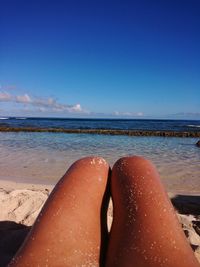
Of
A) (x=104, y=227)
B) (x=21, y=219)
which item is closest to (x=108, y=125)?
(x=21, y=219)

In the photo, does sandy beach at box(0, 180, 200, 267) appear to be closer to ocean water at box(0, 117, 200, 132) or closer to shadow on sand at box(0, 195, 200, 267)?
shadow on sand at box(0, 195, 200, 267)

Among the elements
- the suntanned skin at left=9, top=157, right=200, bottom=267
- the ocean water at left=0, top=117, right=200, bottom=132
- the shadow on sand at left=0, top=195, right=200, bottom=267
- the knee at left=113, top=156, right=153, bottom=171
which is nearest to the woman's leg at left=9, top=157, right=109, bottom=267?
the suntanned skin at left=9, top=157, right=200, bottom=267

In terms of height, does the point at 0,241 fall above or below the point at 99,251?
below

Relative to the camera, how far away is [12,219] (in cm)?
362

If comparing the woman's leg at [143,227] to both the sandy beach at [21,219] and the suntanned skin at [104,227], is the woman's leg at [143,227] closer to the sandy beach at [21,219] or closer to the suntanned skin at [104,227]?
the suntanned skin at [104,227]

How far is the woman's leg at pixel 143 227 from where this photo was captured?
1493 mm

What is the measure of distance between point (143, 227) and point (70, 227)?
14.9 inches

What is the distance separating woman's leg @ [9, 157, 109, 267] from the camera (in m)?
1.56

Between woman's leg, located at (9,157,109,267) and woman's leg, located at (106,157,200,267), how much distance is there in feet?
0.33

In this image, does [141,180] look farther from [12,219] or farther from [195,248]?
[12,219]

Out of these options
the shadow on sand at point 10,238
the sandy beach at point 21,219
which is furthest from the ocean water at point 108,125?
the shadow on sand at point 10,238

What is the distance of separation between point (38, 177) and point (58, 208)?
6.29m

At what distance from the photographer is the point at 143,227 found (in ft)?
5.37

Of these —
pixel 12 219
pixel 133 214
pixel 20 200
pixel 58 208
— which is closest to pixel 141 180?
pixel 133 214
